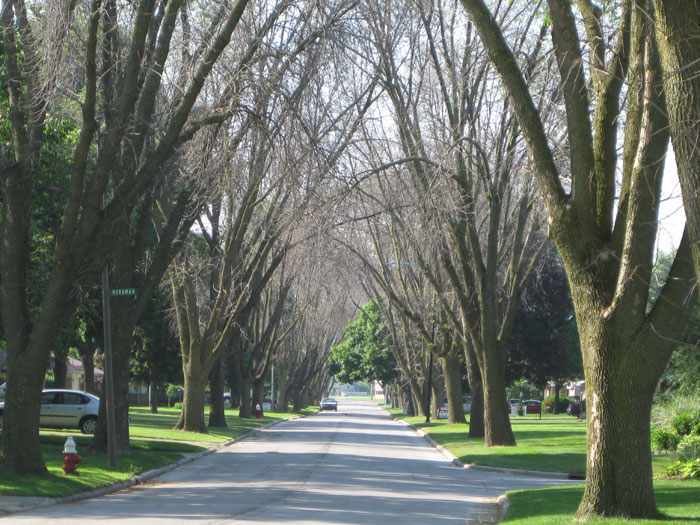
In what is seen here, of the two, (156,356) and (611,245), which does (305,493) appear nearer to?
(611,245)

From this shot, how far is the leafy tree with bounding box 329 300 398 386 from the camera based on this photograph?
2936 inches

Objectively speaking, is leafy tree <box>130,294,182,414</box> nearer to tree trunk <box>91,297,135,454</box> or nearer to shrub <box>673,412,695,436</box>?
tree trunk <box>91,297,135,454</box>

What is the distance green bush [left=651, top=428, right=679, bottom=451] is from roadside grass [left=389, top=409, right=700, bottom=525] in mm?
522

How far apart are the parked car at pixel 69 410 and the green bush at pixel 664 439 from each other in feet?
60.2

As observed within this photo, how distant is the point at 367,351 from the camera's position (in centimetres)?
7600

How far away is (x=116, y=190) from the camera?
54.3ft

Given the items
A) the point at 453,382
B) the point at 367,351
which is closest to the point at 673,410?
the point at 453,382

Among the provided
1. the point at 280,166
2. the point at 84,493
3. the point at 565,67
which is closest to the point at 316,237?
the point at 280,166

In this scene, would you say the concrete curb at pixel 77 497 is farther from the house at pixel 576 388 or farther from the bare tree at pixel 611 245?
the house at pixel 576 388

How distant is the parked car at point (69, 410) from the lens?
31.8 meters

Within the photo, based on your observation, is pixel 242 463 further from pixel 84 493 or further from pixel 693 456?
pixel 693 456

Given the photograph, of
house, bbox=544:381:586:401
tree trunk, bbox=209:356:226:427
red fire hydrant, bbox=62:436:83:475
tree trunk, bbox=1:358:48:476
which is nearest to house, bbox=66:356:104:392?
tree trunk, bbox=209:356:226:427

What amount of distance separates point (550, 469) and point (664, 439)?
3694mm

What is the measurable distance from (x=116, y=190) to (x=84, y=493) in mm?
5324
